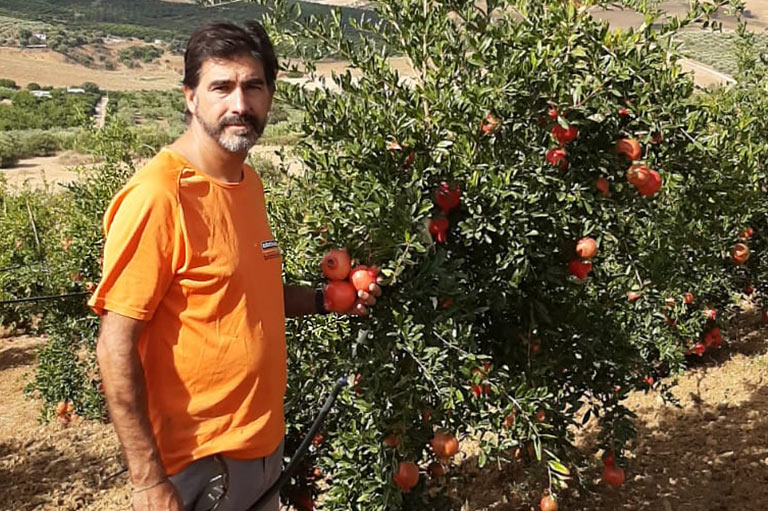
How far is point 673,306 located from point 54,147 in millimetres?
26004

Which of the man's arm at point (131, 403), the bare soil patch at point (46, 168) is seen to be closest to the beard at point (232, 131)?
the man's arm at point (131, 403)

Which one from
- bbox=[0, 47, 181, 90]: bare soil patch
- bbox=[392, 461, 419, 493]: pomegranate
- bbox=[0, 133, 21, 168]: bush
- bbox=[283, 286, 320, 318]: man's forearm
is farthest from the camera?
bbox=[0, 47, 181, 90]: bare soil patch

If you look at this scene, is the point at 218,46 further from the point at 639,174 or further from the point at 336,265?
the point at 639,174

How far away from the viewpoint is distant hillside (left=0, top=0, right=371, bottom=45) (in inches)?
2394

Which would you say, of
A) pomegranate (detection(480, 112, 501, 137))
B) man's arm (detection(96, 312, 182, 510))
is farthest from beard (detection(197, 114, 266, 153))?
pomegranate (detection(480, 112, 501, 137))

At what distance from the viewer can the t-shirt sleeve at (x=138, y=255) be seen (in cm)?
160

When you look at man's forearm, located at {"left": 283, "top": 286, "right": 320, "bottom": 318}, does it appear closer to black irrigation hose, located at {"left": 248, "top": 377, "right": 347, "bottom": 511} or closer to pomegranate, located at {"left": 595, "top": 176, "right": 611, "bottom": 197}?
black irrigation hose, located at {"left": 248, "top": 377, "right": 347, "bottom": 511}

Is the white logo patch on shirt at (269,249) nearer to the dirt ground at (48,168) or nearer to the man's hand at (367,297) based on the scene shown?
the man's hand at (367,297)

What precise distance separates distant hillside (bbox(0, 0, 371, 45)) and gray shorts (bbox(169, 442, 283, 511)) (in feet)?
195

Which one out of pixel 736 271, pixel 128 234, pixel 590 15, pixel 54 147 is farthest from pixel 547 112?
pixel 54 147

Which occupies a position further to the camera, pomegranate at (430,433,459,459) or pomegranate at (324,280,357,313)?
pomegranate at (430,433,459,459)

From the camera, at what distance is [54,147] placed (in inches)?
1047

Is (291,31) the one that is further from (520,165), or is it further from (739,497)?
(739,497)

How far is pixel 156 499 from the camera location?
1639mm
